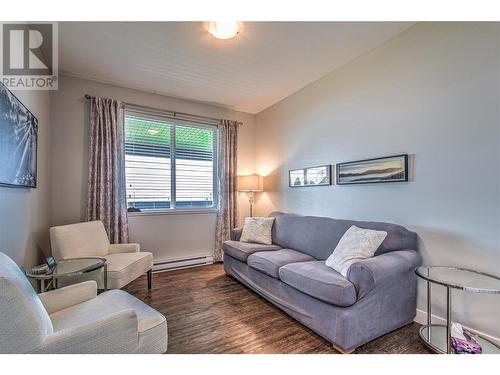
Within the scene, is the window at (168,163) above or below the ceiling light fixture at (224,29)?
below

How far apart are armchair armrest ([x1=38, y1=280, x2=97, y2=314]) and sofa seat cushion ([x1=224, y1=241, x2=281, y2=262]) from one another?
1526mm

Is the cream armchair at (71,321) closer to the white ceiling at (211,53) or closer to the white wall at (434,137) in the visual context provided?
the white ceiling at (211,53)

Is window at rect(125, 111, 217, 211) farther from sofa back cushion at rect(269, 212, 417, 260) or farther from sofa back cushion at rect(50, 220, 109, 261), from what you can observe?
sofa back cushion at rect(269, 212, 417, 260)

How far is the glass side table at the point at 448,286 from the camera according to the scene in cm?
150

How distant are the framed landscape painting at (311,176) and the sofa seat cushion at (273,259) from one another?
3.22 ft

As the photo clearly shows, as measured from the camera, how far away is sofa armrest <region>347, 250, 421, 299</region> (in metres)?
1.67

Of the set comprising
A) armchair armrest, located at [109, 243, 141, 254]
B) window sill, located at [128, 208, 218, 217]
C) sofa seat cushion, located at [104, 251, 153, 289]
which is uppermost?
window sill, located at [128, 208, 218, 217]

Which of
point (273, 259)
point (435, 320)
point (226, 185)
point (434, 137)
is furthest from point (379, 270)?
point (226, 185)

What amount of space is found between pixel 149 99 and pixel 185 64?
41.1 inches

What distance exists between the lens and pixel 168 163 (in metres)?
3.70

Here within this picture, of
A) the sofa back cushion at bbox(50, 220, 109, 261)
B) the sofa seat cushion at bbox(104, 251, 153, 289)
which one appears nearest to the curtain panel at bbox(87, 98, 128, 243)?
the sofa back cushion at bbox(50, 220, 109, 261)

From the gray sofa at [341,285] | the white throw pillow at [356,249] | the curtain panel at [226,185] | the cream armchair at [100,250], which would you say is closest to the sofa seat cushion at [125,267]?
the cream armchair at [100,250]
